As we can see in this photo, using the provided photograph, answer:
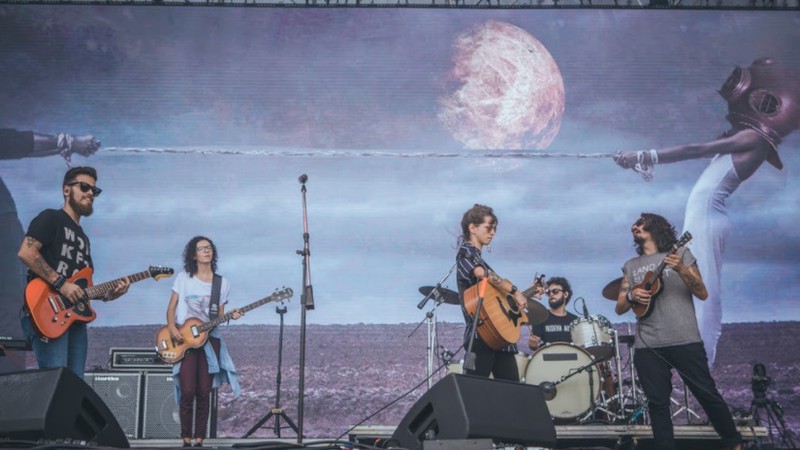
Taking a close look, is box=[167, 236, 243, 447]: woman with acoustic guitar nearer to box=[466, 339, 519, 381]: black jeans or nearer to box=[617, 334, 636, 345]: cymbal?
box=[466, 339, 519, 381]: black jeans

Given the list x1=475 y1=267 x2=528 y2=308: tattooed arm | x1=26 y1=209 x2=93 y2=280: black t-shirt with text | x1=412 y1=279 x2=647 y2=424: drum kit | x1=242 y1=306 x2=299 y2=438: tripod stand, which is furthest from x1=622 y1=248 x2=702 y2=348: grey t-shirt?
x1=26 y1=209 x2=93 y2=280: black t-shirt with text

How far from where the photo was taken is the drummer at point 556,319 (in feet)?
27.1

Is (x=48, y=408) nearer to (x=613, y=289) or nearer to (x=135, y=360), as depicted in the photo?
(x=613, y=289)

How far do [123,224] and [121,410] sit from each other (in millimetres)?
2096

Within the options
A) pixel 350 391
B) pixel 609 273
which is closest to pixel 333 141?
pixel 350 391

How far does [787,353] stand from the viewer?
8.46m

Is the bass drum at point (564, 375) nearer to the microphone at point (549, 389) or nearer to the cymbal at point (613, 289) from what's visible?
the microphone at point (549, 389)

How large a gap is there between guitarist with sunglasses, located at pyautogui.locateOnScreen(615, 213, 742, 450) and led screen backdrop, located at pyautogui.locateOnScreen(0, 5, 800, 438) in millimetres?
3055

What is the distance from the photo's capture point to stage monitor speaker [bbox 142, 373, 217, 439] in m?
7.41

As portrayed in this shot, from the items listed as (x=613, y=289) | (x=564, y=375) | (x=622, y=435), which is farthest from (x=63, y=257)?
(x=564, y=375)

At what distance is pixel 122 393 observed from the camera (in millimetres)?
7492

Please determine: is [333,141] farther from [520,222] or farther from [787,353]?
[787,353]

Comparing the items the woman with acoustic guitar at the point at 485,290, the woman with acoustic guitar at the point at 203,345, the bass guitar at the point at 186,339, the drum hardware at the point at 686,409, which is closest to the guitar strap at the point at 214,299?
the woman with acoustic guitar at the point at 203,345

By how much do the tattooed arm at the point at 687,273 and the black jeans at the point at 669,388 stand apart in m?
0.35
